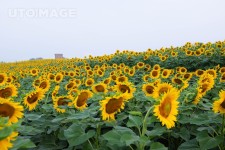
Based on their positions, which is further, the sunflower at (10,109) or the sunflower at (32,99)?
the sunflower at (32,99)

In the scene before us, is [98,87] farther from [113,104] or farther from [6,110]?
[6,110]

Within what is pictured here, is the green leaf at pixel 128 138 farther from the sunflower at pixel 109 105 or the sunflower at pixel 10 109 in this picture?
the sunflower at pixel 10 109

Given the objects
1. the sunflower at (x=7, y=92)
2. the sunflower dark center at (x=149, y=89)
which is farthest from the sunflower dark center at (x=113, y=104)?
the sunflower at (x=7, y=92)

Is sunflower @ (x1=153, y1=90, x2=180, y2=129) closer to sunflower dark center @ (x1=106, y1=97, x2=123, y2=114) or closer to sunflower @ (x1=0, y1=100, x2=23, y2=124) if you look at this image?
sunflower dark center @ (x1=106, y1=97, x2=123, y2=114)

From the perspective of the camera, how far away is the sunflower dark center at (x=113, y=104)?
7.80 feet

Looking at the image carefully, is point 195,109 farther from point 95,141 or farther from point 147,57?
point 147,57

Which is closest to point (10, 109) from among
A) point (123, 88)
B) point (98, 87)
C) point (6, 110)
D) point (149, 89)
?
point (6, 110)

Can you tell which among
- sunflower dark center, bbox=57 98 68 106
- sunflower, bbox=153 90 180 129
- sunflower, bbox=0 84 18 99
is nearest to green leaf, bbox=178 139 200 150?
sunflower, bbox=153 90 180 129

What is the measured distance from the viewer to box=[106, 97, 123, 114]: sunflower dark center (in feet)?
7.80

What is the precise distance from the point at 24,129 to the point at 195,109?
1.64 metres

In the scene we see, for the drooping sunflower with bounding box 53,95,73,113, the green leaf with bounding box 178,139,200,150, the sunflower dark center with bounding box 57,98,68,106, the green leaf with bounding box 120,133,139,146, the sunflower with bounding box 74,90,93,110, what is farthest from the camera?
the sunflower dark center with bounding box 57,98,68,106

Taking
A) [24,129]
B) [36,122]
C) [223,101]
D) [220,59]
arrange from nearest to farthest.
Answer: [24,129] < [223,101] < [36,122] < [220,59]

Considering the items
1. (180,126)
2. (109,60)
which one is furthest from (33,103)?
(109,60)

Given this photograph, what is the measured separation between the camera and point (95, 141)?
238cm
